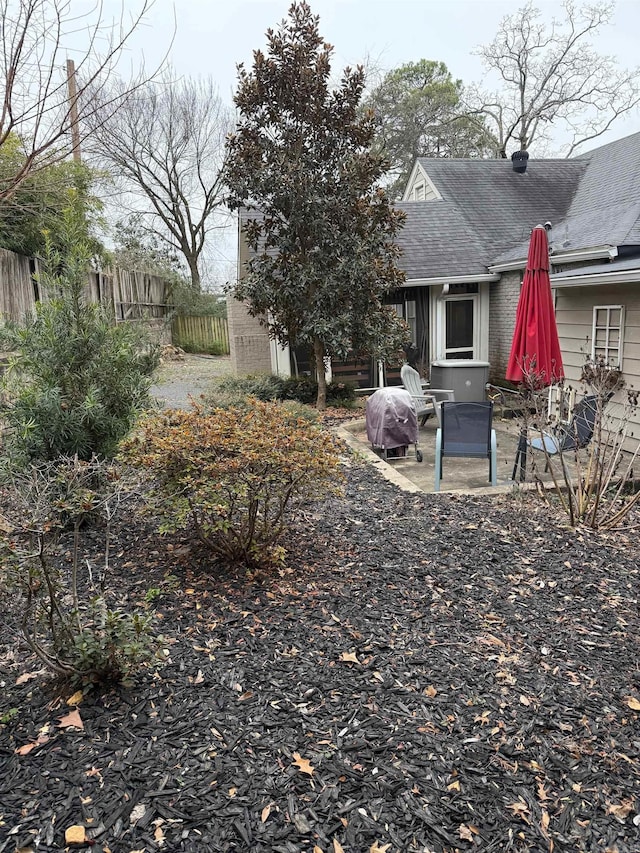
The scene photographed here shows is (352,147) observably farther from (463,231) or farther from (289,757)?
(289,757)

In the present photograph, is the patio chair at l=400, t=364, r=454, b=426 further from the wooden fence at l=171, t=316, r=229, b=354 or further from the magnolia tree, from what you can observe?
the wooden fence at l=171, t=316, r=229, b=354

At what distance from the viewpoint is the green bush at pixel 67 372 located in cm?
432

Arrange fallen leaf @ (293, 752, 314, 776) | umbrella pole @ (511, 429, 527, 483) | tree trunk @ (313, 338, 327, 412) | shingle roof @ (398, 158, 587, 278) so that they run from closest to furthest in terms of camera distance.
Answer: fallen leaf @ (293, 752, 314, 776) < umbrella pole @ (511, 429, 527, 483) < tree trunk @ (313, 338, 327, 412) < shingle roof @ (398, 158, 587, 278)

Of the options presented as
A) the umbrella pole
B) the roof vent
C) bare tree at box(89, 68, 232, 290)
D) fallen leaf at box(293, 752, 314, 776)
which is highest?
bare tree at box(89, 68, 232, 290)

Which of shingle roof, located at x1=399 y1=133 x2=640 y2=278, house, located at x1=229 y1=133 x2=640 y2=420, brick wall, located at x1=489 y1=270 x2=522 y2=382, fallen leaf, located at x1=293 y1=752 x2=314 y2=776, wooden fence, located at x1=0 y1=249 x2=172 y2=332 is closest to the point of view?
fallen leaf, located at x1=293 y1=752 x2=314 y2=776

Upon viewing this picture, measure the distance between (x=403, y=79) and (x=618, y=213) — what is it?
69.9 feet

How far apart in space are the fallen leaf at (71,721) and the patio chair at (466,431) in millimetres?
4504

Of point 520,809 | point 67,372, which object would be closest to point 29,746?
point 520,809

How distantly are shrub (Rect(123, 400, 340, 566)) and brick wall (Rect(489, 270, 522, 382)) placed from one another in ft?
30.2

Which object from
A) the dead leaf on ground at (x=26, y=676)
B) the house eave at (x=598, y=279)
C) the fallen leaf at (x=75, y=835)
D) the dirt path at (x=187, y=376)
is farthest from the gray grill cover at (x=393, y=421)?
the fallen leaf at (x=75, y=835)

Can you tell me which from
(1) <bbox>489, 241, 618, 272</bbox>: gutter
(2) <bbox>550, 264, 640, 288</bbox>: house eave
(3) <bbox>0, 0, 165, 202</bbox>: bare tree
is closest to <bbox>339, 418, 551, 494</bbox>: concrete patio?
(2) <bbox>550, 264, 640, 288</bbox>: house eave

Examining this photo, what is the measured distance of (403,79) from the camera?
27.3m

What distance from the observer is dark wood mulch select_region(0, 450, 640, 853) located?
6.46 ft

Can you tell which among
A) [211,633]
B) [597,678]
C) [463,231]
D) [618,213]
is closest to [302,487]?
[211,633]
